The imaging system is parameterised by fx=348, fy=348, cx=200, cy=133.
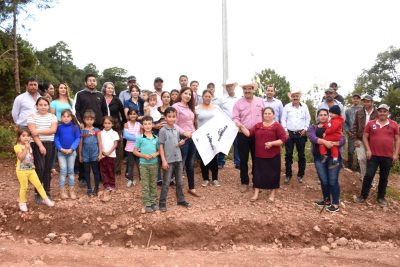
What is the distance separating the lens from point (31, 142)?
19.6 feet

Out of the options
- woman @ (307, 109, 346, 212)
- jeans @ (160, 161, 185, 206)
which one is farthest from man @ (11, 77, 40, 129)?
woman @ (307, 109, 346, 212)

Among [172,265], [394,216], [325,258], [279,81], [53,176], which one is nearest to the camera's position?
[172,265]

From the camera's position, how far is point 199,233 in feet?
18.5

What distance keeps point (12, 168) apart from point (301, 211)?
6.81 metres

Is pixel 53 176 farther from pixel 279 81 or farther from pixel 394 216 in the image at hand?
pixel 279 81

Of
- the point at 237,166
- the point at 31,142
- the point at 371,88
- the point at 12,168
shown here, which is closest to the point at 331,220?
the point at 237,166

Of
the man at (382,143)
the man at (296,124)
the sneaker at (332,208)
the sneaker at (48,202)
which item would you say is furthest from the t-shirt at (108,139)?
the man at (382,143)

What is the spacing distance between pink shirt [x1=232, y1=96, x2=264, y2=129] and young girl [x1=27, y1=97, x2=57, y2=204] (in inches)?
132

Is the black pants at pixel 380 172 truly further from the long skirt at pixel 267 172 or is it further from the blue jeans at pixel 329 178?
the long skirt at pixel 267 172

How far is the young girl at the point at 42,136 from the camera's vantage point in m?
5.87

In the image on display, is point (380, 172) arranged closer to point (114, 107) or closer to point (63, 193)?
point (114, 107)

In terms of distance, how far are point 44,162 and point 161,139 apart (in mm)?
2166

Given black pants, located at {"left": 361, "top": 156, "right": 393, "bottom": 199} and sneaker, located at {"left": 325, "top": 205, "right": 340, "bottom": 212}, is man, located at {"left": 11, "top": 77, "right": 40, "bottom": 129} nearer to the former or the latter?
sneaker, located at {"left": 325, "top": 205, "right": 340, "bottom": 212}

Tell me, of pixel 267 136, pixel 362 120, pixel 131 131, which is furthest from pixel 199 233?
pixel 362 120
